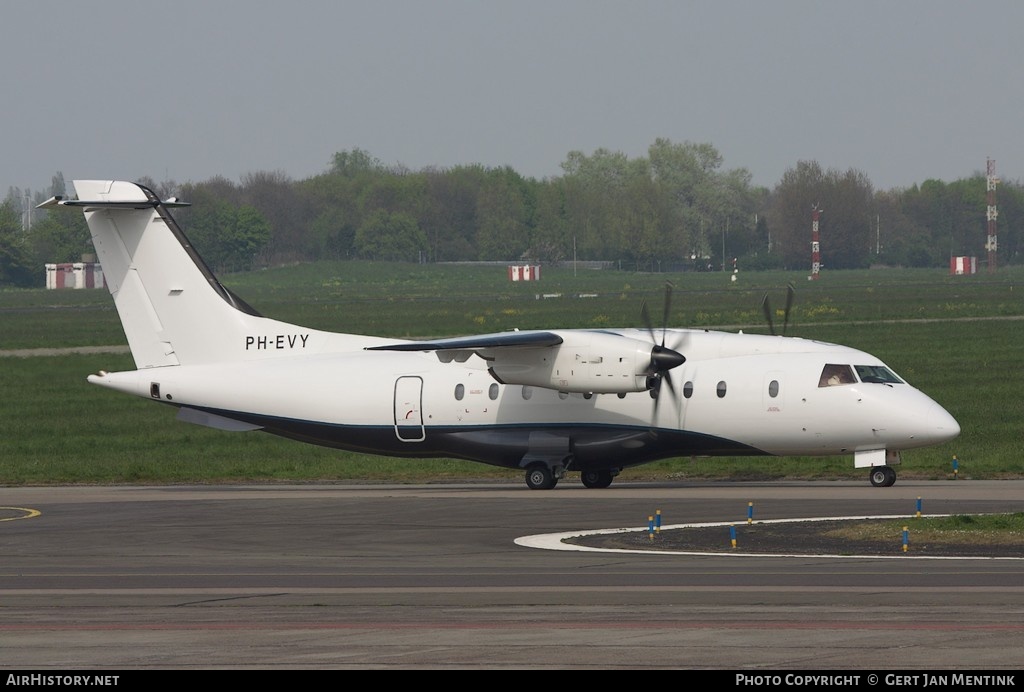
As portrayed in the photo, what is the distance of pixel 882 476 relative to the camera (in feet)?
101

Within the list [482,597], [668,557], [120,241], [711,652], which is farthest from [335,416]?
[711,652]

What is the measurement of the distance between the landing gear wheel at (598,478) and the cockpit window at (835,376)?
5137mm

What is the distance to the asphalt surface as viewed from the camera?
46.0 feet

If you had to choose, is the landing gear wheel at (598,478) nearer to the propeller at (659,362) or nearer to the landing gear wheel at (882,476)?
the propeller at (659,362)

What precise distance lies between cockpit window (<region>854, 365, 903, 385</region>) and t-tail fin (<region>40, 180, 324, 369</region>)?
12094mm

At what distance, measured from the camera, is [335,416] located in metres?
33.3

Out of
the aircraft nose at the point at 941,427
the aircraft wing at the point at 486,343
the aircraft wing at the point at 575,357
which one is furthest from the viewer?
the aircraft wing at the point at 575,357

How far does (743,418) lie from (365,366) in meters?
8.41

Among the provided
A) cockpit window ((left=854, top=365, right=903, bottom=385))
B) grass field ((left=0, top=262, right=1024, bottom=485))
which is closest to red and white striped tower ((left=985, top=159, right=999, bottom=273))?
grass field ((left=0, top=262, right=1024, bottom=485))

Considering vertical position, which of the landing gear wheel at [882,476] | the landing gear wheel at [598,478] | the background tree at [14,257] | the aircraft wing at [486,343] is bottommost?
the landing gear wheel at [598,478]

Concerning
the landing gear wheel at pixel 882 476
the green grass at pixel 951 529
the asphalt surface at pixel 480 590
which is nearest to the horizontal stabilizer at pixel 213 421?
the asphalt surface at pixel 480 590

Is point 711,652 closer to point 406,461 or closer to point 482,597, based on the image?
point 482,597

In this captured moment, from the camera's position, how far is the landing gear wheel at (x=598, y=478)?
3294 cm

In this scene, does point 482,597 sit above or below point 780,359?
below
